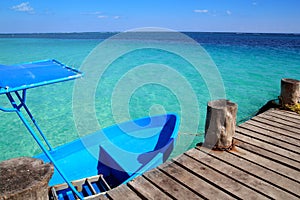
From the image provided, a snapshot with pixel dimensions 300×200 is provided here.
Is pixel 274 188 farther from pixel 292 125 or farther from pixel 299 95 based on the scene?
pixel 299 95

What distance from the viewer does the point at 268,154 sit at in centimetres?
337

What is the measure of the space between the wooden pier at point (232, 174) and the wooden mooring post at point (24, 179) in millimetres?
1133

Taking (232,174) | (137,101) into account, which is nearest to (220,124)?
(232,174)

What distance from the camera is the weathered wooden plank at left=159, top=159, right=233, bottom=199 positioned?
2575mm

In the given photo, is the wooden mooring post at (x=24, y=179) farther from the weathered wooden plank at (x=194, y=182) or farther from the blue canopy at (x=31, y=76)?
the weathered wooden plank at (x=194, y=182)

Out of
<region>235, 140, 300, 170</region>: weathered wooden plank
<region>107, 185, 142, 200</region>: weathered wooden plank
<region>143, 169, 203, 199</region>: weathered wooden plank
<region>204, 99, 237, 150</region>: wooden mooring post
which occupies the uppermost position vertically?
<region>204, 99, 237, 150</region>: wooden mooring post

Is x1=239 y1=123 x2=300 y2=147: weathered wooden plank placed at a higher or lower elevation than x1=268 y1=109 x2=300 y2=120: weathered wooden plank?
lower

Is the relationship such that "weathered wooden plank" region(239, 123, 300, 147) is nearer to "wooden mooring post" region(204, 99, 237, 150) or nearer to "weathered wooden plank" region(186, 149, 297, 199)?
"wooden mooring post" region(204, 99, 237, 150)

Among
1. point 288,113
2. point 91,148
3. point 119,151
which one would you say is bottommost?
point 119,151

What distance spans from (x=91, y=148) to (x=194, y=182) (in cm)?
275

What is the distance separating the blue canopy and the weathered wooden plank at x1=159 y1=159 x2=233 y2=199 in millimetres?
1730

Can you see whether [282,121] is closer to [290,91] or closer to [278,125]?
[278,125]

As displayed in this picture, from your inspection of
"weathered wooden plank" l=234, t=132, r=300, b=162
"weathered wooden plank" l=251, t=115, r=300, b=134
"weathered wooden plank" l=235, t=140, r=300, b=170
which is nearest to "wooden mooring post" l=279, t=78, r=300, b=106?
"weathered wooden plank" l=251, t=115, r=300, b=134

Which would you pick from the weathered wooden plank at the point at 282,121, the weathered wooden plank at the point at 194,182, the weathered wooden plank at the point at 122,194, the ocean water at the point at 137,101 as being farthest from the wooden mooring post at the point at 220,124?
the ocean water at the point at 137,101
